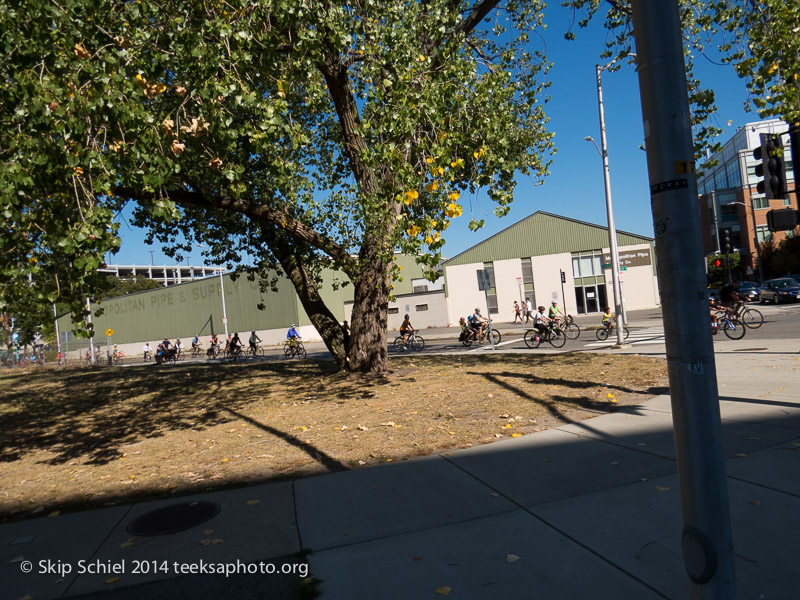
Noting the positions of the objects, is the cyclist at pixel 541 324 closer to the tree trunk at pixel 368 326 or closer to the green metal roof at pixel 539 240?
the tree trunk at pixel 368 326

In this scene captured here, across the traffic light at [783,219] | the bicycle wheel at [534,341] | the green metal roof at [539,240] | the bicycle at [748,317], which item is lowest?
the bicycle wheel at [534,341]

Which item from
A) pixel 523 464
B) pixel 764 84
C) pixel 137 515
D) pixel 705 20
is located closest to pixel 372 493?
pixel 523 464

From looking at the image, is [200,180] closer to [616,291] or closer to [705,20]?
[705,20]

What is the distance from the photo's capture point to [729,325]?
53.1 ft

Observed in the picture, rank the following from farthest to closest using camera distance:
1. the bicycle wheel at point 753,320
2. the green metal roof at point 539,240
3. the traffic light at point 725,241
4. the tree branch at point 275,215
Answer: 1. the green metal roof at point 539,240
2. the bicycle wheel at point 753,320
3. the traffic light at point 725,241
4. the tree branch at point 275,215

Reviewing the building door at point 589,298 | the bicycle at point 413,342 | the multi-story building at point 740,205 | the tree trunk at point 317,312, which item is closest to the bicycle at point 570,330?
the bicycle at point 413,342

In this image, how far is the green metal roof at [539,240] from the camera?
148ft

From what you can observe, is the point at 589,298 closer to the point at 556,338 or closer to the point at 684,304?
the point at 556,338

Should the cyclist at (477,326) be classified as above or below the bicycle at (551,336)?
above

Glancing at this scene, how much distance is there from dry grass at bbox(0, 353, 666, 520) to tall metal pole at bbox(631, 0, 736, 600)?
423cm

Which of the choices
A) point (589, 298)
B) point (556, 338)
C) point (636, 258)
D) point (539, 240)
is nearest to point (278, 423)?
point (556, 338)

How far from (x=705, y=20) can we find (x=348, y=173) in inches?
339

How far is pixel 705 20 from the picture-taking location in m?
10.4

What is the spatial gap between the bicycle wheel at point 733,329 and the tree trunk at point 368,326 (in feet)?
35.3
